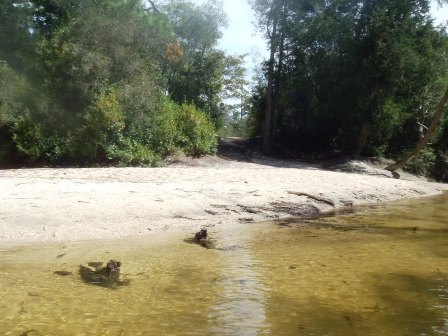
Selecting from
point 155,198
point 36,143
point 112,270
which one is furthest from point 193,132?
point 112,270

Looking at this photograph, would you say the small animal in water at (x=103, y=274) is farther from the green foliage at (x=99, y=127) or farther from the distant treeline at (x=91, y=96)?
the green foliage at (x=99, y=127)

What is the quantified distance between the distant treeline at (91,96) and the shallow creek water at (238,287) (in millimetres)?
10047

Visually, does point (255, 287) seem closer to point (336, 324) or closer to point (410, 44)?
point (336, 324)

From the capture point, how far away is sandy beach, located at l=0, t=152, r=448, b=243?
26.2ft

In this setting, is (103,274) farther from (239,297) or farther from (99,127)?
(99,127)

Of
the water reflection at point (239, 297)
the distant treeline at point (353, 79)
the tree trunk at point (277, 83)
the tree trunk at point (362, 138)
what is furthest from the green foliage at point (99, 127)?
the tree trunk at point (362, 138)

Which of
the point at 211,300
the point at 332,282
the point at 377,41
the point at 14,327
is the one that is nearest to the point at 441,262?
the point at 332,282

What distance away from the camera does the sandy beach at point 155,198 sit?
800 centimetres

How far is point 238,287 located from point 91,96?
13.7 metres

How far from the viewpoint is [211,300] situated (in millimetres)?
4754

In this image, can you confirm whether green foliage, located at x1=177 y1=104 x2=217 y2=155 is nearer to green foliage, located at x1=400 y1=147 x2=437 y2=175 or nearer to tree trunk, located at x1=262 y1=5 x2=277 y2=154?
tree trunk, located at x1=262 y1=5 x2=277 y2=154

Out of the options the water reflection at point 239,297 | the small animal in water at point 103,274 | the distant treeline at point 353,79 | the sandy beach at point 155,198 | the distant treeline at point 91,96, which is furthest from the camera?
the distant treeline at point 353,79

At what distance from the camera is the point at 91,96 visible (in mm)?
17219

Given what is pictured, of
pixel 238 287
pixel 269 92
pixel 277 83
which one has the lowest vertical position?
pixel 238 287
